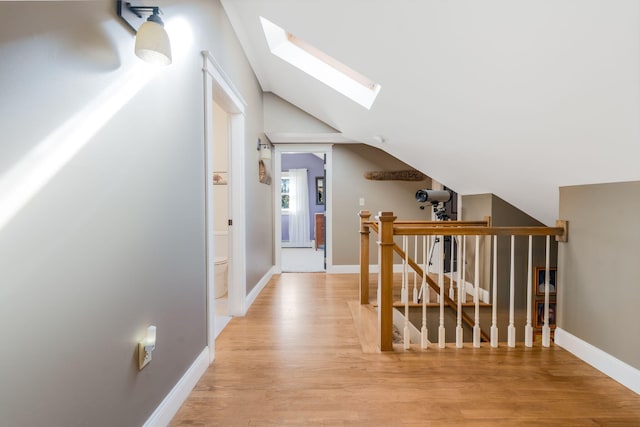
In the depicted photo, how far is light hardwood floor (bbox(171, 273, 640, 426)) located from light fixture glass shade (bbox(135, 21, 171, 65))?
5.23ft

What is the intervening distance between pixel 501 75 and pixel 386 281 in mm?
1405

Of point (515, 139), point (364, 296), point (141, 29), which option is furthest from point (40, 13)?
point (364, 296)

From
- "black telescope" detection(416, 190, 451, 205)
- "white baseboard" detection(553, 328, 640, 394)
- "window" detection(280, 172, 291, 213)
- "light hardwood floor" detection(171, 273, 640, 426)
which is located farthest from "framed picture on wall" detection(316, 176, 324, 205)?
"white baseboard" detection(553, 328, 640, 394)

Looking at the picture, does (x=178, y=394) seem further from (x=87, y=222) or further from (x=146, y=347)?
(x=87, y=222)

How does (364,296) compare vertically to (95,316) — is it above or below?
below

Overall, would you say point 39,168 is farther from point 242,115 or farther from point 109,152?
point 242,115

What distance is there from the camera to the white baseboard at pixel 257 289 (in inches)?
118

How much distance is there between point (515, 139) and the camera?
2.09 meters

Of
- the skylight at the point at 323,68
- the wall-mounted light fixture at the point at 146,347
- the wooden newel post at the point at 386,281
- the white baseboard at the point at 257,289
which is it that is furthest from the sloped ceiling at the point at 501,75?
the white baseboard at the point at 257,289

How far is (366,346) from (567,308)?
4.79 feet

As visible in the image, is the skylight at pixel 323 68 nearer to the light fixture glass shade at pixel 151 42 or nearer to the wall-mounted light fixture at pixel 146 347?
the light fixture glass shade at pixel 151 42

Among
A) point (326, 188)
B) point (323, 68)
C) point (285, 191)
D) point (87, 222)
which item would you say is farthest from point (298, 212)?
point (87, 222)

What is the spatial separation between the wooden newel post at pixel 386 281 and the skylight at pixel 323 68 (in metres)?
1.42

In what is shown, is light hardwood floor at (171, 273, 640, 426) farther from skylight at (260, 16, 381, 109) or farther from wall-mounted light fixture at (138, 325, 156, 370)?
skylight at (260, 16, 381, 109)
